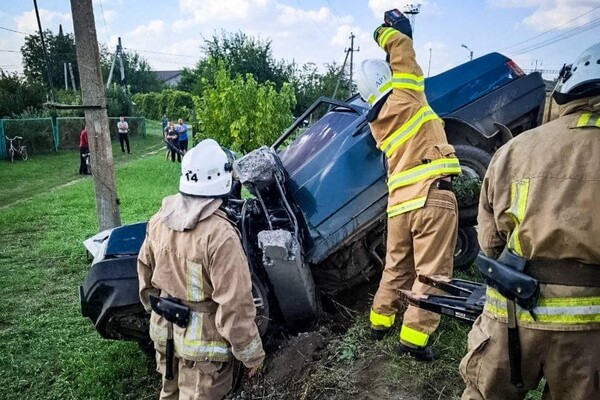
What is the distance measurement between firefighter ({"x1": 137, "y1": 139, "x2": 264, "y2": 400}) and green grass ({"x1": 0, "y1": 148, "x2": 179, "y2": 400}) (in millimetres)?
1036

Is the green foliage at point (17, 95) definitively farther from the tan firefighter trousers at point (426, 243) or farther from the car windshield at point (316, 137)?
the tan firefighter trousers at point (426, 243)

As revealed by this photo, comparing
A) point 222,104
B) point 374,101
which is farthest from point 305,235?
point 222,104

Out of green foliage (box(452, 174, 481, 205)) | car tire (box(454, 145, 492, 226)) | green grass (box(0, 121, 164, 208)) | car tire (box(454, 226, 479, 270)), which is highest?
car tire (box(454, 145, 492, 226))

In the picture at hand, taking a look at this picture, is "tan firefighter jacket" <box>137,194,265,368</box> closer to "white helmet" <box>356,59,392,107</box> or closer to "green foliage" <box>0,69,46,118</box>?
"white helmet" <box>356,59,392,107</box>

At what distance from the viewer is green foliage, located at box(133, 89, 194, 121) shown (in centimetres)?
3319

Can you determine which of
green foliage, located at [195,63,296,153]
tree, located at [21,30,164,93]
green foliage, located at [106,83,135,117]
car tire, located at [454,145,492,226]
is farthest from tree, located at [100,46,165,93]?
car tire, located at [454,145,492,226]

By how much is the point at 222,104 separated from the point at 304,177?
7.50m

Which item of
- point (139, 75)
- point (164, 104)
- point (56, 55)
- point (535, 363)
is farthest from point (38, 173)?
point (139, 75)

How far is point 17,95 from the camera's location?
64.1 feet

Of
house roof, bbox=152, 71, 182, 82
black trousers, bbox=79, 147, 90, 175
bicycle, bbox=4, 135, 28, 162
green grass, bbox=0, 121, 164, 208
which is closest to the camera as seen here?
green grass, bbox=0, 121, 164, 208

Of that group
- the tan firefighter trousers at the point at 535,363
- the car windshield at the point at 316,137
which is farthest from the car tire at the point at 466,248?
the tan firefighter trousers at the point at 535,363

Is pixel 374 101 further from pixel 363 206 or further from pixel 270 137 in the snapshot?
pixel 270 137

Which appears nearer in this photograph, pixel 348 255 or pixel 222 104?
pixel 348 255

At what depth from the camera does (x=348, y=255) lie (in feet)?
12.1
